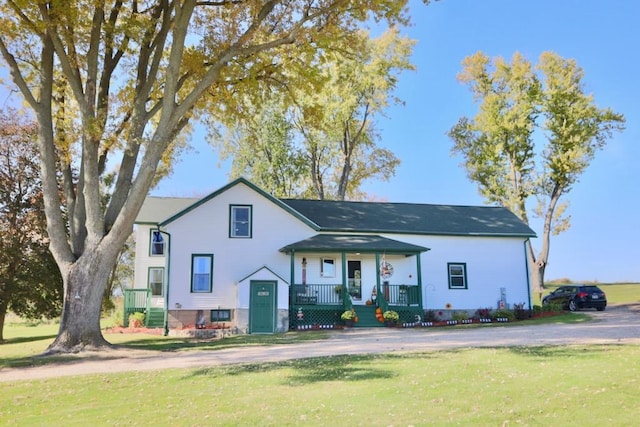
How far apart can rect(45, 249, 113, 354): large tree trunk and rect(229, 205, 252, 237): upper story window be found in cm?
826

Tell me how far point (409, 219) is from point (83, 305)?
16501 mm

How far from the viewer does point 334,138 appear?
37938mm

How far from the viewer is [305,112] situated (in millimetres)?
18875

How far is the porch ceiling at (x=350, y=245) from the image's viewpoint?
22422mm

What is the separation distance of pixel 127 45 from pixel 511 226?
65.9ft

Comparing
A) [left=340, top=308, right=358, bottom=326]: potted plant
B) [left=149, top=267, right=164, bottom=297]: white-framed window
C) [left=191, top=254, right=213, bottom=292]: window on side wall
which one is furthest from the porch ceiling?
[left=149, top=267, right=164, bottom=297]: white-framed window

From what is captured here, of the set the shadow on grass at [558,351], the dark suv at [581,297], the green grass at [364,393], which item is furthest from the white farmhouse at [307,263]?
the green grass at [364,393]

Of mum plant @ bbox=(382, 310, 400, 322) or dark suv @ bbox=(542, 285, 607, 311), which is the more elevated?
dark suv @ bbox=(542, 285, 607, 311)

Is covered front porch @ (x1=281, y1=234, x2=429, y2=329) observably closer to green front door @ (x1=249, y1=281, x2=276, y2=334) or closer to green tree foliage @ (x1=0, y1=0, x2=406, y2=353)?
green front door @ (x1=249, y1=281, x2=276, y2=334)

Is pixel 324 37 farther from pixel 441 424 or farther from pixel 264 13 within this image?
pixel 441 424

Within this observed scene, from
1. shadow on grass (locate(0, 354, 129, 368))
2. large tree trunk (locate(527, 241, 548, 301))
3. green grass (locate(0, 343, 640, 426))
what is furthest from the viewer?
large tree trunk (locate(527, 241, 548, 301))

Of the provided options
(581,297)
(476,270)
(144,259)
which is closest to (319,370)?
(476,270)

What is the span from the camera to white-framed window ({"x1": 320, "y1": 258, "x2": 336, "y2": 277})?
23.9 m

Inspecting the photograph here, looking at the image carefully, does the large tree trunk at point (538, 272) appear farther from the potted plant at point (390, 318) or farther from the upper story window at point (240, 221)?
the upper story window at point (240, 221)
